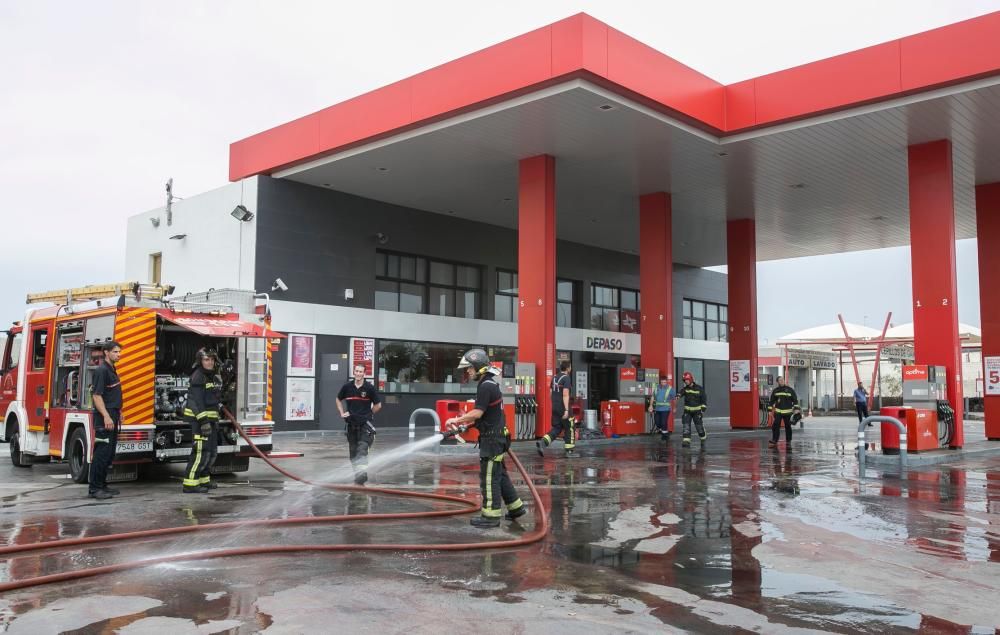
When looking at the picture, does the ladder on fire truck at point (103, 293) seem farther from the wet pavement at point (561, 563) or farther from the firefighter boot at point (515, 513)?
the firefighter boot at point (515, 513)

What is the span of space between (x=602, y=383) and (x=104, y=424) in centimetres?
2434

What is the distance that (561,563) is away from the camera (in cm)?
650

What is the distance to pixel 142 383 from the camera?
10.9 meters

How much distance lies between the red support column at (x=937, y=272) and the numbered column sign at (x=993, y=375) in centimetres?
462

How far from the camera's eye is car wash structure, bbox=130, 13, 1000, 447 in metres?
15.8

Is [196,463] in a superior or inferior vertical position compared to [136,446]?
inferior

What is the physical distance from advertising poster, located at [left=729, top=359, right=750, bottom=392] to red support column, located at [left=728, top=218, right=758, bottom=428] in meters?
0.10

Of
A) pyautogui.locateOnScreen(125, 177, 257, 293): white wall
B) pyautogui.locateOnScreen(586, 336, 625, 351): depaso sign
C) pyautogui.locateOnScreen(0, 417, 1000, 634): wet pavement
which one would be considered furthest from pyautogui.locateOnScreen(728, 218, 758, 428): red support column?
pyautogui.locateOnScreen(125, 177, 257, 293): white wall

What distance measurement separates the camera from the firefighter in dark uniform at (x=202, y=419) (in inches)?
410

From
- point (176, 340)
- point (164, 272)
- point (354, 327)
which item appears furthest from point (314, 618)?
point (164, 272)

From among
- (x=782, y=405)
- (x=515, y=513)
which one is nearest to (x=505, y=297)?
(x=782, y=405)

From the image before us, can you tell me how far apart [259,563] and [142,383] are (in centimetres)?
544

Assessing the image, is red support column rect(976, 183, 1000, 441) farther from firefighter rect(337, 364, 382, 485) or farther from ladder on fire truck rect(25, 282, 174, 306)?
ladder on fire truck rect(25, 282, 174, 306)

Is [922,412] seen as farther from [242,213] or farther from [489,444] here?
[242,213]
